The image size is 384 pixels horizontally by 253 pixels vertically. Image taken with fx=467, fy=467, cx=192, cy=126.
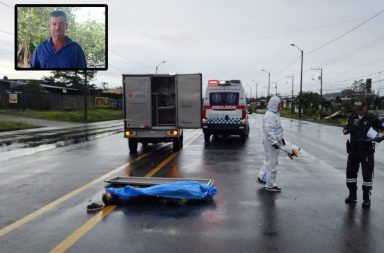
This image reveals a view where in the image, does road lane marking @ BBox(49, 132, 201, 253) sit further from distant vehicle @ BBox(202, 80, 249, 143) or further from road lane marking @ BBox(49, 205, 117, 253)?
distant vehicle @ BBox(202, 80, 249, 143)

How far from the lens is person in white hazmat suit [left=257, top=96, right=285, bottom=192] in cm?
884

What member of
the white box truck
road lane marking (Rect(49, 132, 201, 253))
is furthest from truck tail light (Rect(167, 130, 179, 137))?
road lane marking (Rect(49, 132, 201, 253))

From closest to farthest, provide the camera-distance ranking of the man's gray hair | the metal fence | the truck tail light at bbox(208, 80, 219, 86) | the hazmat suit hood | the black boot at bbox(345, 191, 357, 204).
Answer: the black boot at bbox(345, 191, 357, 204), the hazmat suit hood, the truck tail light at bbox(208, 80, 219, 86), the man's gray hair, the metal fence

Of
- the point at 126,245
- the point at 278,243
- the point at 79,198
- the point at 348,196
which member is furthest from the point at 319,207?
the point at 79,198

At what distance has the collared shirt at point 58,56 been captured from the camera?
2564 cm

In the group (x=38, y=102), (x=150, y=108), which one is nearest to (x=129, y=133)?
(x=150, y=108)

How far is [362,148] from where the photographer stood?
25.2 feet

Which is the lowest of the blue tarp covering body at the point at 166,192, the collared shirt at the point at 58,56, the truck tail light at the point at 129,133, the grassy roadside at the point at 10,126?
the grassy roadside at the point at 10,126

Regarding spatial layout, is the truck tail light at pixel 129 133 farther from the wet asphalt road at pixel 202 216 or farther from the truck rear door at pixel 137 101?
the wet asphalt road at pixel 202 216

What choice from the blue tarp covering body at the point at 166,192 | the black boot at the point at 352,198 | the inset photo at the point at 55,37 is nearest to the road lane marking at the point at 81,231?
the blue tarp covering body at the point at 166,192

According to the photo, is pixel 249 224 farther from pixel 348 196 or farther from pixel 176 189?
pixel 348 196

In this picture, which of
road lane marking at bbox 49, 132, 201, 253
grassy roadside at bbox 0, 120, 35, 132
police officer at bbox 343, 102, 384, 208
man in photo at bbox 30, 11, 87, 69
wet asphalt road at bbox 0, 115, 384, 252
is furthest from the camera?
grassy roadside at bbox 0, 120, 35, 132

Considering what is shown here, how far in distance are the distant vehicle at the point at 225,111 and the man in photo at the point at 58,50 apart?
901 centimetres

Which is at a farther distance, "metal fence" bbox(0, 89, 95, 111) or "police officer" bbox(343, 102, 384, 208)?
"metal fence" bbox(0, 89, 95, 111)
